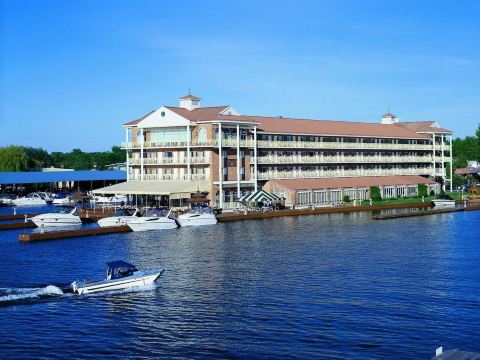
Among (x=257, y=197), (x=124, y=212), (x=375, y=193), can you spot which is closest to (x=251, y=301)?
(x=124, y=212)

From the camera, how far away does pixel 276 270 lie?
40.6 metres

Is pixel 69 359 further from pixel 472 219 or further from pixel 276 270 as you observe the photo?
pixel 472 219

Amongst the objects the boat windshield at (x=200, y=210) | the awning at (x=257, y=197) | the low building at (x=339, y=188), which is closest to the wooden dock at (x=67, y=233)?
the boat windshield at (x=200, y=210)

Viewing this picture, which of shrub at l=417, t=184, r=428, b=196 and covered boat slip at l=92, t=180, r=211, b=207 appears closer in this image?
covered boat slip at l=92, t=180, r=211, b=207

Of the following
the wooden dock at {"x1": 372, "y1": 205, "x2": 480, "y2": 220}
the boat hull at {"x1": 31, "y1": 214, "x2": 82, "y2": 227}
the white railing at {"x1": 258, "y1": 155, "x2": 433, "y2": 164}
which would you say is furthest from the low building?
the boat hull at {"x1": 31, "y1": 214, "x2": 82, "y2": 227}

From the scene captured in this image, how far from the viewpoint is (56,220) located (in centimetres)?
A: 6569

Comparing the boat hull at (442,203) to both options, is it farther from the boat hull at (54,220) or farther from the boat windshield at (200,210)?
the boat hull at (54,220)

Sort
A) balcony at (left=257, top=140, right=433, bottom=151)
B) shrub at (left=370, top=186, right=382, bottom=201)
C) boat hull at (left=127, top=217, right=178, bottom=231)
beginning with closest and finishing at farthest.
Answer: boat hull at (left=127, top=217, right=178, bottom=231)
balcony at (left=257, top=140, right=433, bottom=151)
shrub at (left=370, top=186, right=382, bottom=201)

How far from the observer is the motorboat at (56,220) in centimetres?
6505

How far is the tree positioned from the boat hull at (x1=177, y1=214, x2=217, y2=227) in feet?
261

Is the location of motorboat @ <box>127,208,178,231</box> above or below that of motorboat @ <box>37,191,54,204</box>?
below

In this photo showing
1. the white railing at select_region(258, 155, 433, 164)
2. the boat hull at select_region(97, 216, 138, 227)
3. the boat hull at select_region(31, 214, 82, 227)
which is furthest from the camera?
the white railing at select_region(258, 155, 433, 164)

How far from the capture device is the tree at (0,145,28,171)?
5335 inches

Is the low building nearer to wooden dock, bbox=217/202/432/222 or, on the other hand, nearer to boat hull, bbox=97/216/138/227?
wooden dock, bbox=217/202/432/222
